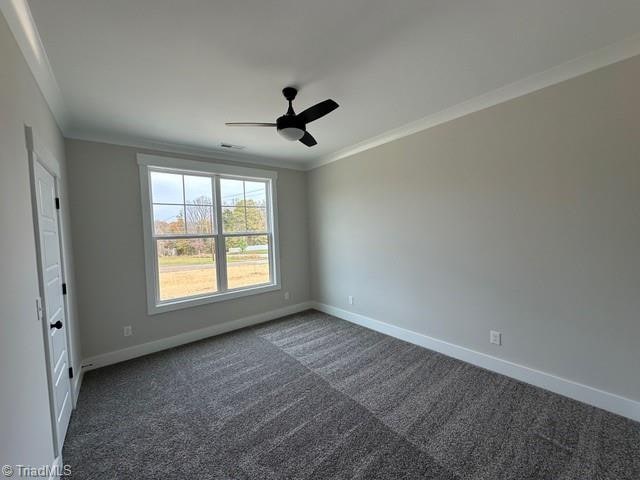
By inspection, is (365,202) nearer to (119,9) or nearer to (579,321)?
(579,321)

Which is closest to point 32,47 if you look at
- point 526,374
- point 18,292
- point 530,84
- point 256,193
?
point 18,292

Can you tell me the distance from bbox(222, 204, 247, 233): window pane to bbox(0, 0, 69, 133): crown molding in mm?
2062

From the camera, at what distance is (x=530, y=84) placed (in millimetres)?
2248

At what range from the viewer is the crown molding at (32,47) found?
1.34 m

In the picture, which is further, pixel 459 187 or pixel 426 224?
pixel 426 224

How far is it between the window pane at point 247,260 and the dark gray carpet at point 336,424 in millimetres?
1365

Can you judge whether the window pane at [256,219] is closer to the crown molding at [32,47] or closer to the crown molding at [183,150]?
the crown molding at [183,150]

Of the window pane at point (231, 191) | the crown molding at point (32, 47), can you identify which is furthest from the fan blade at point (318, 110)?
the window pane at point (231, 191)

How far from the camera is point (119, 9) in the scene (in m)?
1.41

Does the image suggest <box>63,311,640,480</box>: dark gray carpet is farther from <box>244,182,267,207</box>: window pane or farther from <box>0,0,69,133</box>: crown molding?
<box>0,0,69,133</box>: crown molding

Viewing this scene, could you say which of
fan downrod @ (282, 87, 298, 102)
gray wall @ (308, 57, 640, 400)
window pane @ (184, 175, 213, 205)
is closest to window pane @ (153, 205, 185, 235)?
window pane @ (184, 175, 213, 205)

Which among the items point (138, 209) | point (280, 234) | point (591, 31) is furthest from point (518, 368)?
point (138, 209)

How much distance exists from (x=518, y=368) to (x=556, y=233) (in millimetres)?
1266

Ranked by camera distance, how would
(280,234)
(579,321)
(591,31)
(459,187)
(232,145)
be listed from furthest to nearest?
(280,234), (232,145), (459,187), (579,321), (591,31)
